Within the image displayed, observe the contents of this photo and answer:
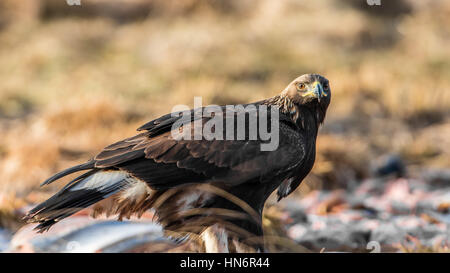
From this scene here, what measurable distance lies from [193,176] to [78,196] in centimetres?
77

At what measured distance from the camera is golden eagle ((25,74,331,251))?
374cm

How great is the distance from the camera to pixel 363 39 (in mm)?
13531

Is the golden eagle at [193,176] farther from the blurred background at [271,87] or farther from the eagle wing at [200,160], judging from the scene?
the blurred background at [271,87]

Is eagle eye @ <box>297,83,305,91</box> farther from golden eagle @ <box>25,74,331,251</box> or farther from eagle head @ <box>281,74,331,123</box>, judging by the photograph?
golden eagle @ <box>25,74,331,251</box>

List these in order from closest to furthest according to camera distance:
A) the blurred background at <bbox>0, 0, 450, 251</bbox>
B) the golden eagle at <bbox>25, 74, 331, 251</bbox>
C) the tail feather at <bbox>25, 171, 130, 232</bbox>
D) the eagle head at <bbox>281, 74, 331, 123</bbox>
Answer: the tail feather at <bbox>25, 171, 130, 232</bbox> < the golden eagle at <bbox>25, 74, 331, 251</bbox> < the eagle head at <bbox>281, 74, 331, 123</bbox> < the blurred background at <bbox>0, 0, 450, 251</bbox>

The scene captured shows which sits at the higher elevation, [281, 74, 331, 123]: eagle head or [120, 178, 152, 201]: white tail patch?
[281, 74, 331, 123]: eagle head

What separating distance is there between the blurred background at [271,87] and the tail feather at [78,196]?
4.02ft

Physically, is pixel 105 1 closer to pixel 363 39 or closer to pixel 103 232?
pixel 363 39

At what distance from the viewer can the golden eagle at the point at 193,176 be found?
147 inches

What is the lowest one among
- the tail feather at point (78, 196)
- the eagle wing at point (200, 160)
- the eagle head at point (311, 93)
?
the tail feather at point (78, 196)

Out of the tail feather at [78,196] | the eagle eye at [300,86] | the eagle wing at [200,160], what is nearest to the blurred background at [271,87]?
the tail feather at [78,196]

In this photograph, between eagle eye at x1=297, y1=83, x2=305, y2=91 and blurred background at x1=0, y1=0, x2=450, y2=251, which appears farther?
blurred background at x1=0, y1=0, x2=450, y2=251

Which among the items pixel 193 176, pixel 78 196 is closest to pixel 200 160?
pixel 193 176

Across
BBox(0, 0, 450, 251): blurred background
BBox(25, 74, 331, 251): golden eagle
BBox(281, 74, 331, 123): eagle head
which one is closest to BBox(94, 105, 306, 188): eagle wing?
BBox(25, 74, 331, 251): golden eagle
